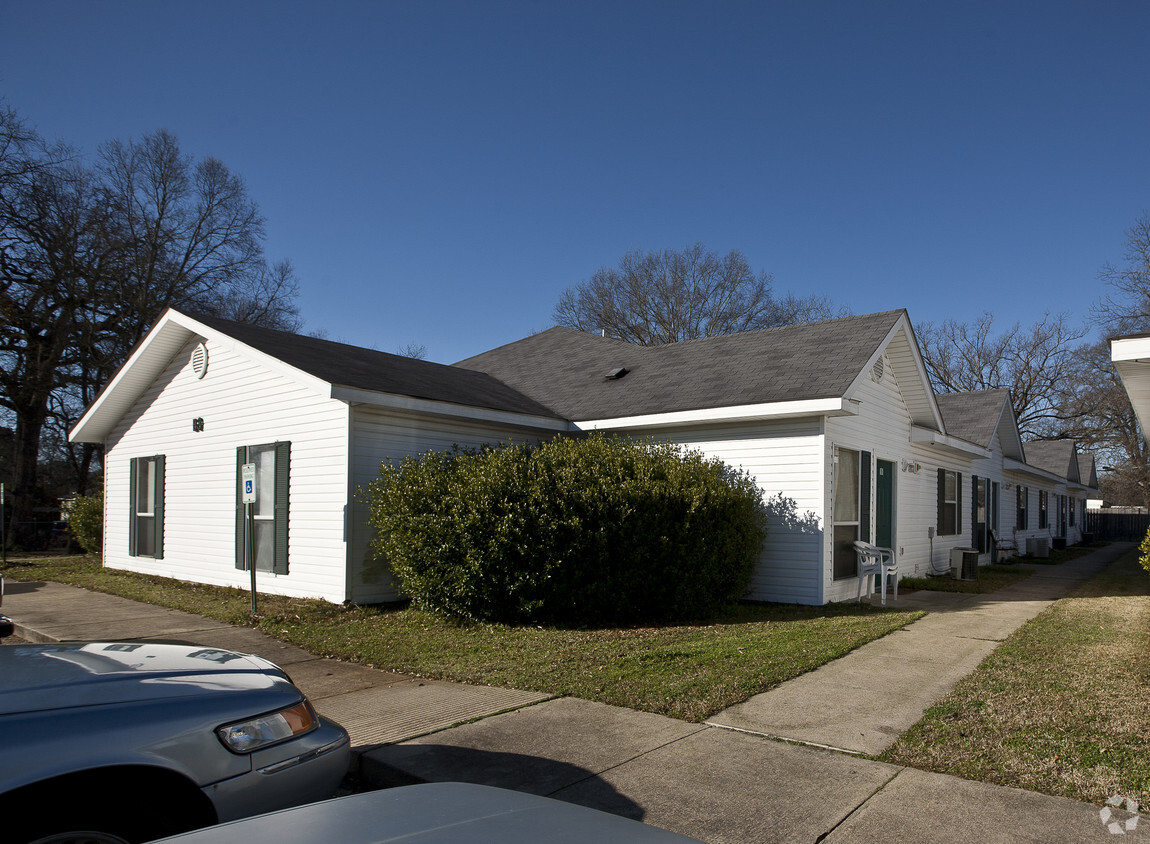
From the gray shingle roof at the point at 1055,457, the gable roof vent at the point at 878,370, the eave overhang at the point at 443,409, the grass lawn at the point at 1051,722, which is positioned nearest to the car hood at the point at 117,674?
the grass lawn at the point at 1051,722

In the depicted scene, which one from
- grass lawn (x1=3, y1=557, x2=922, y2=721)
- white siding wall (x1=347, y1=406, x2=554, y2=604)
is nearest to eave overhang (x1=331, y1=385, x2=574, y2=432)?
white siding wall (x1=347, y1=406, x2=554, y2=604)

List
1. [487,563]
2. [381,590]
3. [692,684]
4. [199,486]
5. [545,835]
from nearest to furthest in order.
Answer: [545,835], [692,684], [487,563], [381,590], [199,486]

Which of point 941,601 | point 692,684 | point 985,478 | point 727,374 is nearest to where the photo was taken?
point 692,684

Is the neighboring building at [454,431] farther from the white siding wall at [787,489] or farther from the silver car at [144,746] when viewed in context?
the silver car at [144,746]

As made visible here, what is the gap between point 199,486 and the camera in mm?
13391

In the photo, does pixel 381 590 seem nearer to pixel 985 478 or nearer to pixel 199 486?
pixel 199 486

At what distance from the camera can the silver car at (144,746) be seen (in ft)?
8.18

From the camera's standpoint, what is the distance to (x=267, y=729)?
10.3ft

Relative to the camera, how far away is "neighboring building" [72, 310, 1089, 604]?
35.1ft

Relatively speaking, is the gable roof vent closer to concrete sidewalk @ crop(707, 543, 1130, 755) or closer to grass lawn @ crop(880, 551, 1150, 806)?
concrete sidewalk @ crop(707, 543, 1130, 755)

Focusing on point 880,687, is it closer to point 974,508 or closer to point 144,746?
point 144,746

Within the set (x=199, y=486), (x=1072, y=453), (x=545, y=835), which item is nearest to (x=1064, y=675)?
(x=545, y=835)

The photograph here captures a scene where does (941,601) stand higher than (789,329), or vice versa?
(789,329)

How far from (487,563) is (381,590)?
2.81 meters
